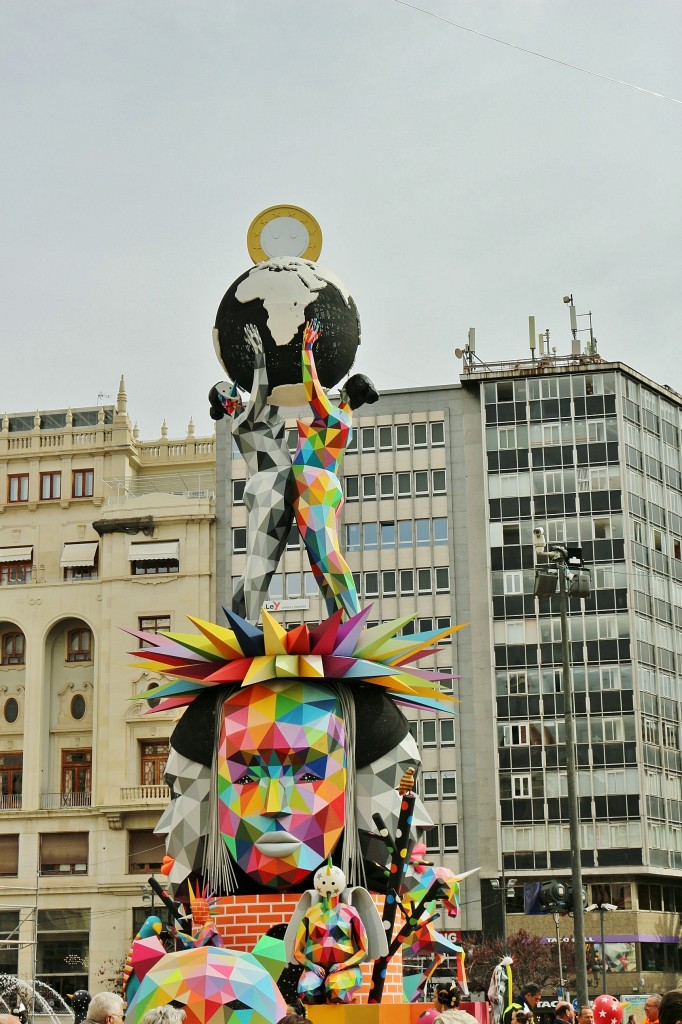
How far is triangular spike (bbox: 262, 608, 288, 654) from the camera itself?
20500mm

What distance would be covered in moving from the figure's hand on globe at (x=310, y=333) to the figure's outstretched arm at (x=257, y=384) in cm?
69

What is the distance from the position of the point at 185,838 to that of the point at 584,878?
4340 cm

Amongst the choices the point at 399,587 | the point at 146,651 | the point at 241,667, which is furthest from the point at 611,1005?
the point at 399,587

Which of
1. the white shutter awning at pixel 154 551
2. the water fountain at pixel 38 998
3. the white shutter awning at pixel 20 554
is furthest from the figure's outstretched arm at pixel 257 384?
the white shutter awning at pixel 20 554

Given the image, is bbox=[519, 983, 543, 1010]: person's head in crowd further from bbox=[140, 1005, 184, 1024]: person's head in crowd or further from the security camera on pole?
bbox=[140, 1005, 184, 1024]: person's head in crowd

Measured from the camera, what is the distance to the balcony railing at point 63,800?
2557 inches

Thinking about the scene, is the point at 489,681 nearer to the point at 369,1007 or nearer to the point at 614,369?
the point at 614,369

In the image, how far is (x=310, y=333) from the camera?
22609mm

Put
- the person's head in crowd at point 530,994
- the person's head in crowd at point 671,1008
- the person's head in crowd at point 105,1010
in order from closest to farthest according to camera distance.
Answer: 1. the person's head in crowd at point 671,1008
2. the person's head in crowd at point 105,1010
3. the person's head in crowd at point 530,994

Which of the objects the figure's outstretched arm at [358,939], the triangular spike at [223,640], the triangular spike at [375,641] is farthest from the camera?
the triangular spike at [375,641]

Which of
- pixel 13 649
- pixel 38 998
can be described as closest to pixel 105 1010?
pixel 38 998

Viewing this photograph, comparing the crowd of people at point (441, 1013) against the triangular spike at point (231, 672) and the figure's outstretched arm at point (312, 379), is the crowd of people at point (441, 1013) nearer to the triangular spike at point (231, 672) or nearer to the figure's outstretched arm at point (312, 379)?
the triangular spike at point (231, 672)

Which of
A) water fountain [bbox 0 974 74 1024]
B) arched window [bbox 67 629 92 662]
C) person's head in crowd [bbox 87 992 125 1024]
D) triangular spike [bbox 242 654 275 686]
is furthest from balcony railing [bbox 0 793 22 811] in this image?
person's head in crowd [bbox 87 992 125 1024]

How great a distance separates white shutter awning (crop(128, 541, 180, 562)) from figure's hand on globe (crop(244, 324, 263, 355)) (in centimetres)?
4397
